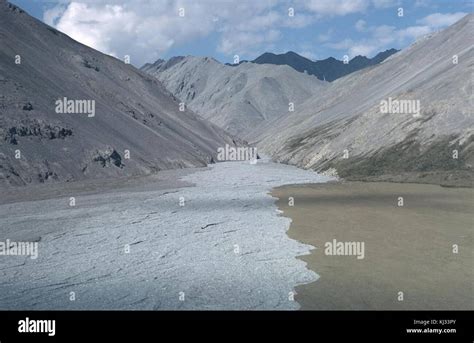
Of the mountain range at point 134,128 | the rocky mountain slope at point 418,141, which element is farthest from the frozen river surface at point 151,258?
the rocky mountain slope at point 418,141

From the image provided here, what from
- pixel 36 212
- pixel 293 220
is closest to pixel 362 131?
pixel 293 220

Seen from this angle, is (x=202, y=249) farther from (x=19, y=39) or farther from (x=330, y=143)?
(x=19, y=39)

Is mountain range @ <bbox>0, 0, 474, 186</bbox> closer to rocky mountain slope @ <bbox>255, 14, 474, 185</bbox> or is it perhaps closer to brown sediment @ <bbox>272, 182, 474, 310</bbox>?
rocky mountain slope @ <bbox>255, 14, 474, 185</bbox>

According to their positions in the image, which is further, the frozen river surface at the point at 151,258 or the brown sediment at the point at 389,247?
the frozen river surface at the point at 151,258

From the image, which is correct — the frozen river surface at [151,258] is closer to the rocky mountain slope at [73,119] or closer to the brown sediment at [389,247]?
the brown sediment at [389,247]

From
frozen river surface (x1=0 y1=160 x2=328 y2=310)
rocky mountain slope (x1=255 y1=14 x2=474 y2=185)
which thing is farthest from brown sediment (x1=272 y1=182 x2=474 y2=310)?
rocky mountain slope (x1=255 y1=14 x2=474 y2=185)
